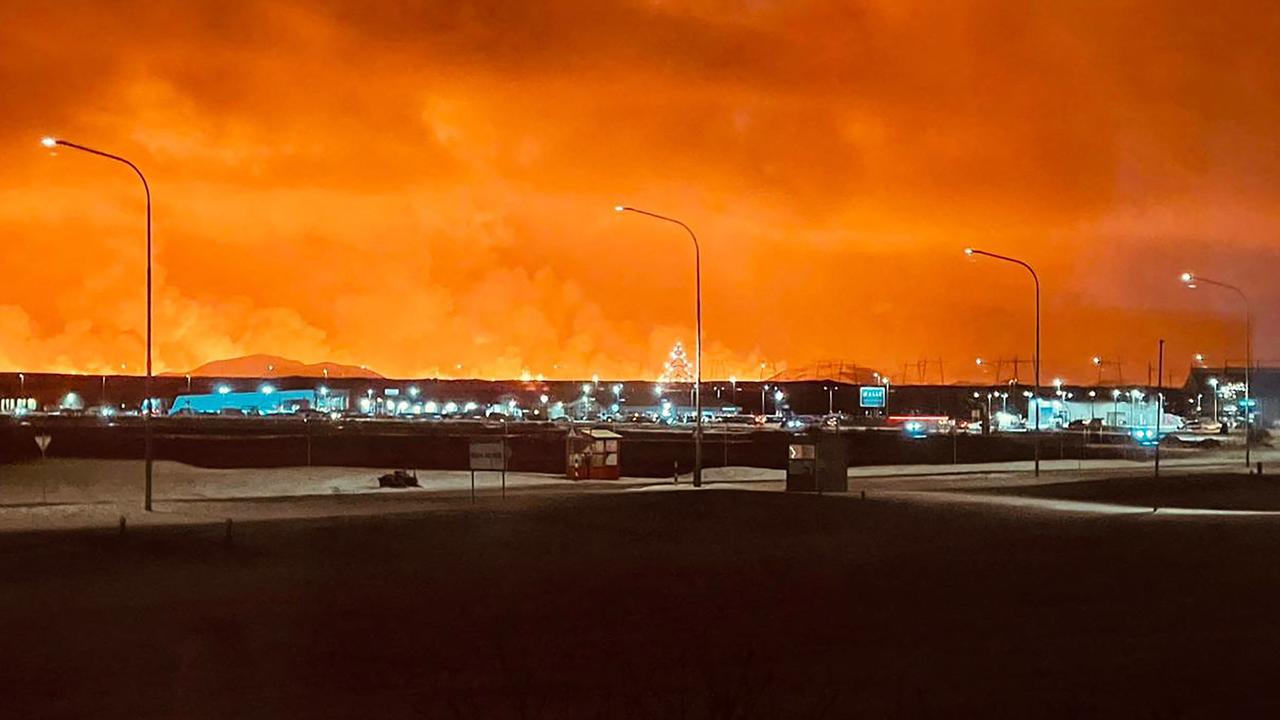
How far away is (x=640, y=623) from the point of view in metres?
17.9

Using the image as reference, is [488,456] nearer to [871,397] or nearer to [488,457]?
[488,457]

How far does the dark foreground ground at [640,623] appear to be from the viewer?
40.8 ft

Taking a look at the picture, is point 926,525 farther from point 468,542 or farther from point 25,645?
point 25,645

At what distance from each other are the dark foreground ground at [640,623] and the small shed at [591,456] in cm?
2668

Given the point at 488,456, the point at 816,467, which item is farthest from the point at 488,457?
the point at 816,467

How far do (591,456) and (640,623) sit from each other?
43.0 m

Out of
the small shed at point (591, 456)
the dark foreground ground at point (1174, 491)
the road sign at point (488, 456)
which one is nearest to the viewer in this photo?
the road sign at point (488, 456)

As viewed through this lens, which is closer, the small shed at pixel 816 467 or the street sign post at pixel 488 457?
the street sign post at pixel 488 457

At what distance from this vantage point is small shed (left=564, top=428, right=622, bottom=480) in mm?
60719

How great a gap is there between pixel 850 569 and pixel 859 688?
1235cm

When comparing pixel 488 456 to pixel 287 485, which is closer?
pixel 488 456

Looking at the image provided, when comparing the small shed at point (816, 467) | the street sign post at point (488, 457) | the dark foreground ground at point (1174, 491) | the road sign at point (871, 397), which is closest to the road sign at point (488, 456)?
the street sign post at point (488, 457)

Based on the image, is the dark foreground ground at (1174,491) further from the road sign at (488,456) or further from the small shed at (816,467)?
the road sign at (488,456)

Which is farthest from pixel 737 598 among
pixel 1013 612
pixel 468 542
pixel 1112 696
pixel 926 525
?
pixel 926 525
